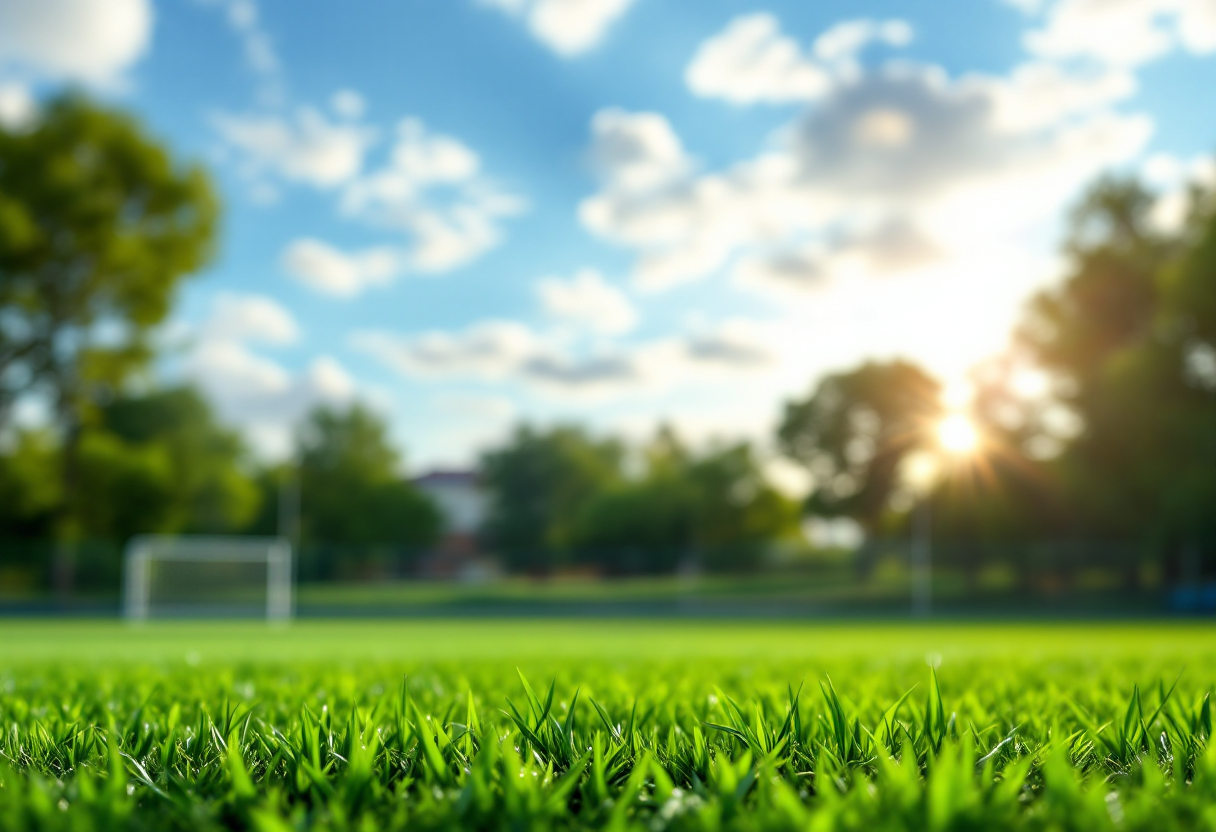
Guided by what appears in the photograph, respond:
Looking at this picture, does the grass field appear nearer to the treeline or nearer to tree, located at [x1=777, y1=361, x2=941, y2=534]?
the treeline

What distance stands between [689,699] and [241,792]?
1869mm

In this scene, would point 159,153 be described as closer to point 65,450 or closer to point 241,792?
point 65,450

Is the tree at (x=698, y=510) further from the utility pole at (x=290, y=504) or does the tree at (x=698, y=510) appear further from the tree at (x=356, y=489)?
the utility pole at (x=290, y=504)

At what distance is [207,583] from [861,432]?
3705 centimetres

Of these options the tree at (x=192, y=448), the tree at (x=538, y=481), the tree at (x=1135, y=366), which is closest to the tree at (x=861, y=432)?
the tree at (x=1135, y=366)

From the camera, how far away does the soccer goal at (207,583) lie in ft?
104

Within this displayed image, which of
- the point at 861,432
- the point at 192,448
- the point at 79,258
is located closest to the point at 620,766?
the point at 79,258

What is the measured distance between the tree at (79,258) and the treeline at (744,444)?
7 centimetres

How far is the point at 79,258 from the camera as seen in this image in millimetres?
35156

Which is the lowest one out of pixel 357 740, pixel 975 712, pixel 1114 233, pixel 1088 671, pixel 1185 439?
pixel 1088 671

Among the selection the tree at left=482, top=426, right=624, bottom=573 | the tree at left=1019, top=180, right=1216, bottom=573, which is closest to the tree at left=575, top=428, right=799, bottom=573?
the tree at left=482, top=426, right=624, bottom=573

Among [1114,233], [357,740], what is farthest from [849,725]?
[1114,233]

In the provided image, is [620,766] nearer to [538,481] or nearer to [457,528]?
[538,481]

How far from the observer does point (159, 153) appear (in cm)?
3619
